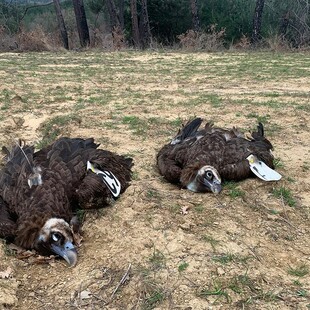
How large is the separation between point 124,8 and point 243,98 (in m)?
19.3

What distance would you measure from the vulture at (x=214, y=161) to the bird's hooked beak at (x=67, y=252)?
1672 millimetres

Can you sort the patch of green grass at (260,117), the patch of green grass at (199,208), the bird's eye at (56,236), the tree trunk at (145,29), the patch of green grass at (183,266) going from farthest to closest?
the tree trunk at (145,29) → the patch of green grass at (260,117) → the patch of green grass at (199,208) → the bird's eye at (56,236) → the patch of green grass at (183,266)

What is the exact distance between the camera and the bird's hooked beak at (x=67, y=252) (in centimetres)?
362

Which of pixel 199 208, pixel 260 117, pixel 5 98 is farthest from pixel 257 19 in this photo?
pixel 199 208

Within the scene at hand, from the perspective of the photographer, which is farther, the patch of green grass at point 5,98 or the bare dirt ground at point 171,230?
the patch of green grass at point 5,98

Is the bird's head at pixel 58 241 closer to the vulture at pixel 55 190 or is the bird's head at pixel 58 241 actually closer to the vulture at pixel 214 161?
the vulture at pixel 55 190

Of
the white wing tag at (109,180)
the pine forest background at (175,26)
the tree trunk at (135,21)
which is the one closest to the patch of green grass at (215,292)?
the white wing tag at (109,180)

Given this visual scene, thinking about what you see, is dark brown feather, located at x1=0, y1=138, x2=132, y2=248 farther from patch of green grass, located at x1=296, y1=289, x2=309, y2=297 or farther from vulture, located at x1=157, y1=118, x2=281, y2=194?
patch of green grass, located at x1=296, y1=289, x2=309, y2=297

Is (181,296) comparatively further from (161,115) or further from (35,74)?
(35,74)

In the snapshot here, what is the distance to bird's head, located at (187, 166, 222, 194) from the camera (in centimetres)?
476

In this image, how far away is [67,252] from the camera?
3.62 meters

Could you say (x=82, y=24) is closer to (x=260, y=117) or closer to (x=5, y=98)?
(x=5, y=98)

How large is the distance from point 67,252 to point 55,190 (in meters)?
0.68

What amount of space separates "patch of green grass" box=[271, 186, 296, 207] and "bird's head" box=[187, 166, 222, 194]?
23.4 inches
